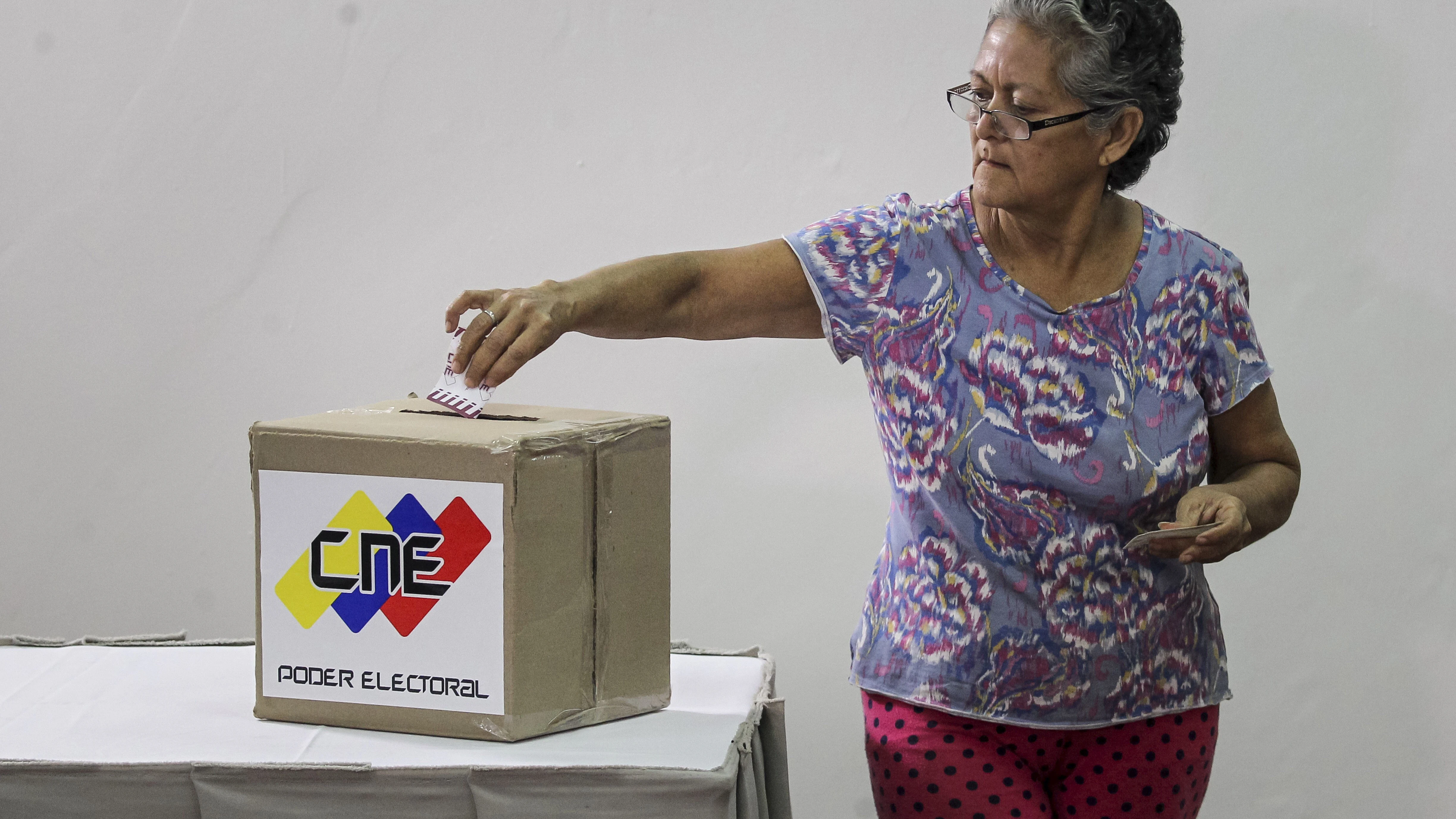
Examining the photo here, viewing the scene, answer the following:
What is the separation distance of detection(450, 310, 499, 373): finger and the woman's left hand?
60 cm

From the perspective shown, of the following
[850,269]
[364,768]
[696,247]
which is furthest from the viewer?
[696,247]

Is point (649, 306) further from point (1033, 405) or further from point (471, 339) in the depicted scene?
point (1033, 405)

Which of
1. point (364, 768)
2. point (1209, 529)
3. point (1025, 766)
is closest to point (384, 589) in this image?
point (364, 768)

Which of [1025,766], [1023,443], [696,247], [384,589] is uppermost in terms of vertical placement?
[696,247]

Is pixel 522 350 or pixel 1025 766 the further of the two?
pixel 1025 766

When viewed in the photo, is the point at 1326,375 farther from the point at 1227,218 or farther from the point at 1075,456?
the point at 1075,456

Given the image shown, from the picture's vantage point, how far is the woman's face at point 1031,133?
1076mm

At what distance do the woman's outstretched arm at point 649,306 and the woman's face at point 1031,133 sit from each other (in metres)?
0.20

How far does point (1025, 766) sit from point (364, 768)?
60 centimetres

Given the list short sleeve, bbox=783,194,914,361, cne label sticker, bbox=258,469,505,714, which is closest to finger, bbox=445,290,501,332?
cne label sticker, bbox=258,469,505,714

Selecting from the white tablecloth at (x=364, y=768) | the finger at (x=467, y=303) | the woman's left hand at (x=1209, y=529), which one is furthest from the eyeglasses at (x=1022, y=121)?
the white tablecloth at (x=364, y=768)

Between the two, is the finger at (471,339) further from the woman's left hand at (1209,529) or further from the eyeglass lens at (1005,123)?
the woman's left hand at (1209,529)

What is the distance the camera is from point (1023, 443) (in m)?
1.08

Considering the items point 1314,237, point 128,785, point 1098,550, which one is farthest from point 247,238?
point 1314,237
